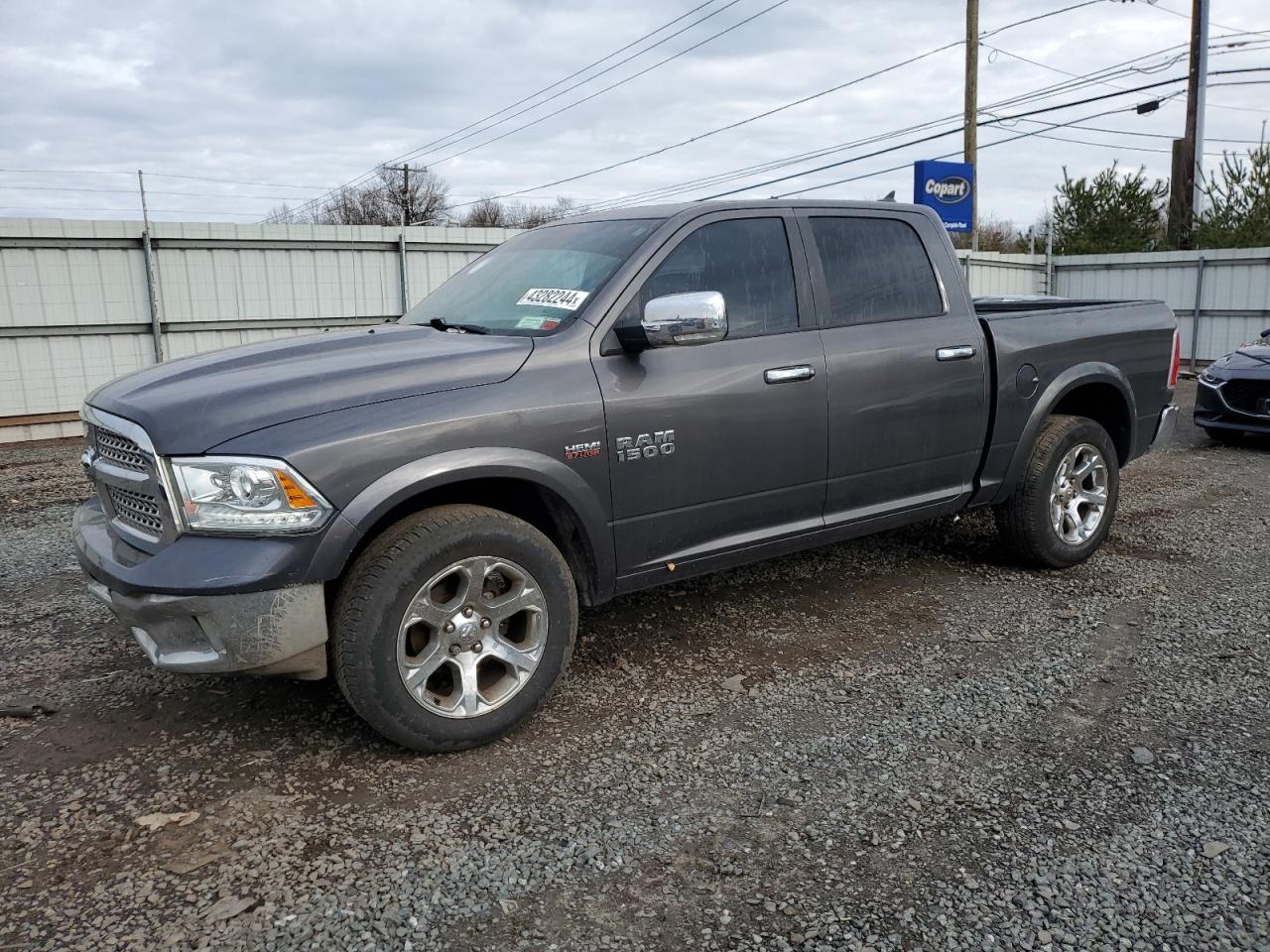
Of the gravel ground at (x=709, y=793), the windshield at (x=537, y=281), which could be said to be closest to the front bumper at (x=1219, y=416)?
the gravel ground at (x=709, y=793)

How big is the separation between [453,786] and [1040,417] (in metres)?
3.54

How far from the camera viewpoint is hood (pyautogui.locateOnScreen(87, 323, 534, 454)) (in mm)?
3010

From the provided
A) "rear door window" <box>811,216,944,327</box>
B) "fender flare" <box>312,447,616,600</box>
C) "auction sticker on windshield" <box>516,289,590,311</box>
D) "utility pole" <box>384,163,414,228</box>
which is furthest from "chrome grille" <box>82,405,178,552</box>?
"utility pole" <box>384,163,414,228</box>

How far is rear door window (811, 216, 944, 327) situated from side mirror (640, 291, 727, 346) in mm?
906

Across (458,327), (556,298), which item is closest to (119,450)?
(458,327)

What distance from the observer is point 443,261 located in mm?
13352

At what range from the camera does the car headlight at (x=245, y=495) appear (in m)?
2.92

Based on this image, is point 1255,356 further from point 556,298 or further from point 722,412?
point 556,298

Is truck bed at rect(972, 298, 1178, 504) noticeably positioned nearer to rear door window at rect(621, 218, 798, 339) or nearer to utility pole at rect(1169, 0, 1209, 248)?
rear door window at rect(621, 218, 798, 339)

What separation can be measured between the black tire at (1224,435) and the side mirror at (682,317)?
27.0 feet

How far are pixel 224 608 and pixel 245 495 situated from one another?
34cm

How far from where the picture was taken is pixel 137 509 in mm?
3205

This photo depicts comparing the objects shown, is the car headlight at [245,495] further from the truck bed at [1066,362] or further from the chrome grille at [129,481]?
the truck bed at [1066,362]

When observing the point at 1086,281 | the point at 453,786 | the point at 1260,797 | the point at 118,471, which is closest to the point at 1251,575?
the point at 1260,797
